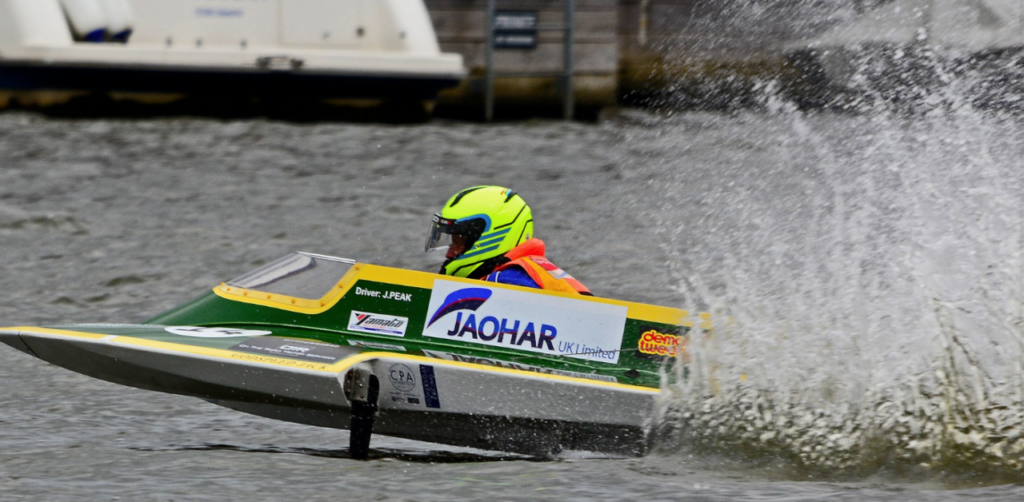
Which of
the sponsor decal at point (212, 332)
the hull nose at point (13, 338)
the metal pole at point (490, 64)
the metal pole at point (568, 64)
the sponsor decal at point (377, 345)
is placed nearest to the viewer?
the hull nose at point (13, 338)

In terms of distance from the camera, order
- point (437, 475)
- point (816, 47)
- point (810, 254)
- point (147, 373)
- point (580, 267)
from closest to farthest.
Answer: point (437, 475), point (147, 373), point (810, 254), point (580, 267), point (816, 47)

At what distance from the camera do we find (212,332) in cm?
571

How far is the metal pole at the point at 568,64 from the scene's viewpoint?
17984mm

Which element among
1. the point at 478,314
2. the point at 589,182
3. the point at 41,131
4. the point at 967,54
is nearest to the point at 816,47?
the point at 967,54

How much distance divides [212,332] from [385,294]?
2.59 feet

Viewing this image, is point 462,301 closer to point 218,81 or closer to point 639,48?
point 218,81

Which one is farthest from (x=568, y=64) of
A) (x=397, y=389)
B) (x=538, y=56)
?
(x=397, y=389)

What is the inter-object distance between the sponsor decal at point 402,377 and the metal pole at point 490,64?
1274 centimetres

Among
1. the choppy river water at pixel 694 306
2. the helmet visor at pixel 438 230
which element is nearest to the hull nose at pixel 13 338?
the choppy river water at pixel 694 306

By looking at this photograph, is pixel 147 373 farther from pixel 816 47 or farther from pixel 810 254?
pixel 816 47

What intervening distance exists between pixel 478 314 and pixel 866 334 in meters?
1.70

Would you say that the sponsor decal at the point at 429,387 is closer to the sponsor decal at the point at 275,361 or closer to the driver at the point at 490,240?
the sponsor decal at the point at 275,361

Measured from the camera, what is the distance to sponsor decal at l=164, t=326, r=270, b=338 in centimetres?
565

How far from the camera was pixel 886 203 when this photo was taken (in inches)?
375
